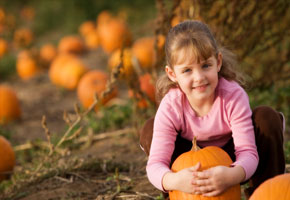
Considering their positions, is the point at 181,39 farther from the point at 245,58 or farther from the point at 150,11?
the point at 150,11

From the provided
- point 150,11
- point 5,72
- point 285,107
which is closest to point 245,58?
point 285,107

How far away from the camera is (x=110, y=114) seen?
15.8 feet

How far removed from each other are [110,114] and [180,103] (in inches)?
95.0

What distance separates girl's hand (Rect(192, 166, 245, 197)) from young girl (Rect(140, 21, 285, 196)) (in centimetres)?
6

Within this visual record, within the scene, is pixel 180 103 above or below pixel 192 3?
below

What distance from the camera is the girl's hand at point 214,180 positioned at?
2068 mm

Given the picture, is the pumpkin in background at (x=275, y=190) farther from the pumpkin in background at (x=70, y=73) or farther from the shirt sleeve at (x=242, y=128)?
the pumpkin in background at (x=70, y=73)

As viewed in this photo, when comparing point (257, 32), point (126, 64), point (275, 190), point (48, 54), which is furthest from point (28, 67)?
point (275, 190)

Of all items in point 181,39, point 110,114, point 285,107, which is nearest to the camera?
point 181,39

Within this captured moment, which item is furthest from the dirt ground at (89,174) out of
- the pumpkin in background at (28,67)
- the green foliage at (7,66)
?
the green foliage at (7,66)

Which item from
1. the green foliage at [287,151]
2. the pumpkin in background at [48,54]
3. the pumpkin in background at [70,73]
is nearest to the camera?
the green foliage at [287,151]

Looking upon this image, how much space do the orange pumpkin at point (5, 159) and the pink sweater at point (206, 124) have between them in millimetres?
1745

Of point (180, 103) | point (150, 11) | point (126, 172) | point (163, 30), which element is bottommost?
point (126, 172)

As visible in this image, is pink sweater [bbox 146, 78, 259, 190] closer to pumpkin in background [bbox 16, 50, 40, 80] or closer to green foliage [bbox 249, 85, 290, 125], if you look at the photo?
green foliage [bbox 249, 85, 290, 125]
